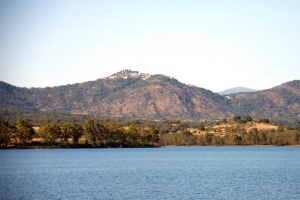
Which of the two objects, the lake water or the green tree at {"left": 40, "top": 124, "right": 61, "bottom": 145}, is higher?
the green tree at {"left": 40, "top": 124, "right": 61, "bottom": 145}

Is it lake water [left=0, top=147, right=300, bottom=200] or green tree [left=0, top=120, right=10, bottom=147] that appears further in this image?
green tree [left=0, top=120, right=10, bottom=147]

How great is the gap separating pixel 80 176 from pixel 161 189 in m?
24.1

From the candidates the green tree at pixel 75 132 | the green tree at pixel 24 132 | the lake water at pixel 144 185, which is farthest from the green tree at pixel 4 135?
the lake water at pixel 144 185

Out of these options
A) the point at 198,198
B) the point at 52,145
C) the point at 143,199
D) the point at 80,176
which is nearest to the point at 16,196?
the point at 143,199

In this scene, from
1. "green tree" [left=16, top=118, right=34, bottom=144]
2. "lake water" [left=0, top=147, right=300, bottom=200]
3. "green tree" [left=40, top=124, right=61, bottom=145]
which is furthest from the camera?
"green tree" [left=40, top=124, right=61, bottom=145]

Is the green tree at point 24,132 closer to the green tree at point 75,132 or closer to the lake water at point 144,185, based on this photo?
the green tree at point 75,132

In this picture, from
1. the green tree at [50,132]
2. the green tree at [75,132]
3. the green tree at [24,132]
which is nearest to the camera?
the green tree at [24,132]

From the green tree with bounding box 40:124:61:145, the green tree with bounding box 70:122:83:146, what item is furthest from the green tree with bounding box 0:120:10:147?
the green tree with bounding box 70:122:83:146

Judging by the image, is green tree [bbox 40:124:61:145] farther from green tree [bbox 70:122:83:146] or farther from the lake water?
→ the lake water

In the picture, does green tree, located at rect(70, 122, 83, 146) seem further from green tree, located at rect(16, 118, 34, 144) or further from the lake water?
the lake water

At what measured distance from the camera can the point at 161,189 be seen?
239 feet

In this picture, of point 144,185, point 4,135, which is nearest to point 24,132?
point 4,135

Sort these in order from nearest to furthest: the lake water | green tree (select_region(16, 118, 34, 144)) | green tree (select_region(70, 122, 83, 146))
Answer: the lake water → green tree (select_region(16, 118, 34, 144)) → green tree (select_region(70, 122, 83, 146))

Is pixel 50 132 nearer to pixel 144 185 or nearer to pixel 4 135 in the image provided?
pixel 4 135
